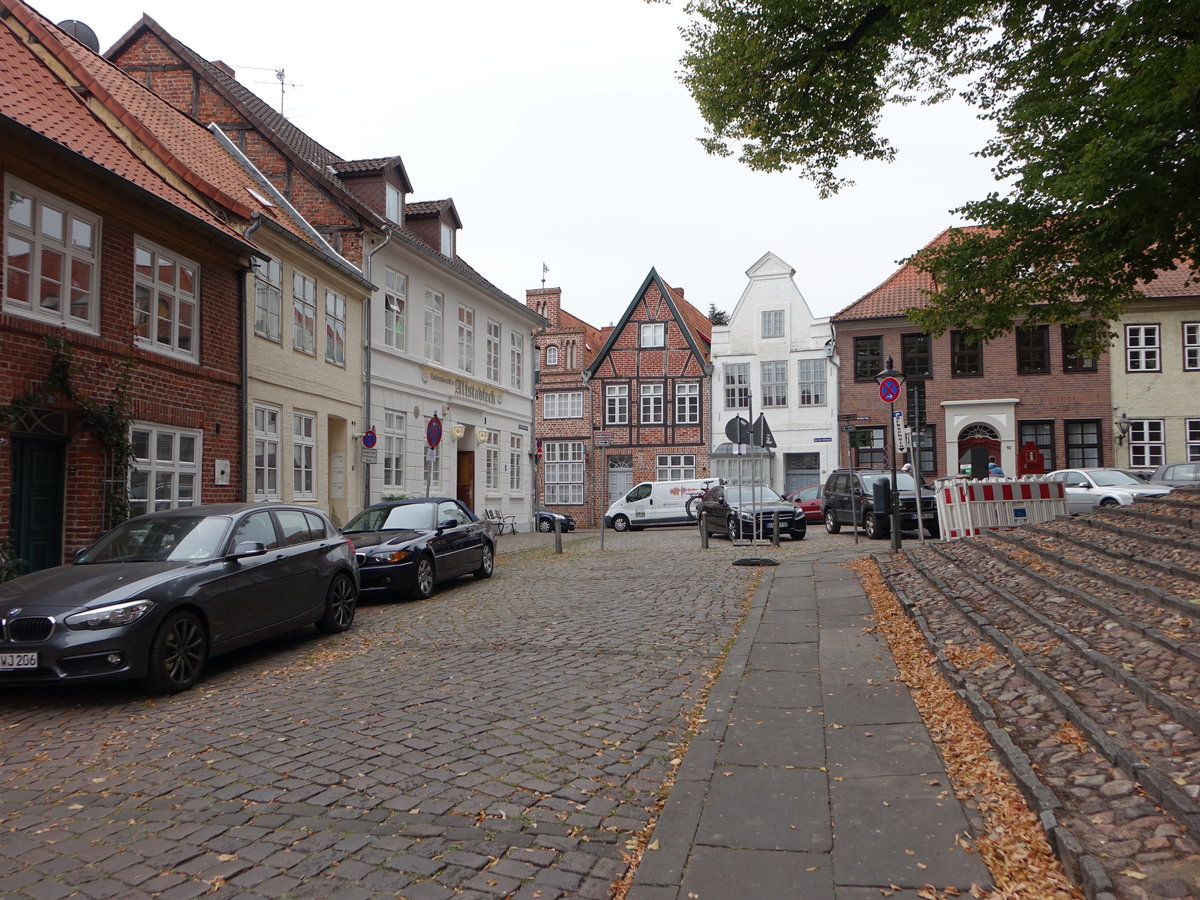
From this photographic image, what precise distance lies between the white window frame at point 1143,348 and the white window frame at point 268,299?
102 ft

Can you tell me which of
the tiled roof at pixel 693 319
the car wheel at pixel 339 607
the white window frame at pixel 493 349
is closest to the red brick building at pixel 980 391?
the tiled roof at pixel 693 319

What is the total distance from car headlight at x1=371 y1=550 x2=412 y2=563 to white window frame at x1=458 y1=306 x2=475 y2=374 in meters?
14.8

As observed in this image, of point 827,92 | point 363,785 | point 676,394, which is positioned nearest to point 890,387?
point 827,92

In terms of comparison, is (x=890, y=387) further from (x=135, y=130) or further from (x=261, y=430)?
(x=135, y=130)

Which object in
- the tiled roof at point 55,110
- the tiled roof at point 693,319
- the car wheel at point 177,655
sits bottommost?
the car wheel at point 177,655

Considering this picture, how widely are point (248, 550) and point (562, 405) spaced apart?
36.4 meters

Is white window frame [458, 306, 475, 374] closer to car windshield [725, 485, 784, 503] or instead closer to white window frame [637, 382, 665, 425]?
car windshield [725, 485, 784, 503]

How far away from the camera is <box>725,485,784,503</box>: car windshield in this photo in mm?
22672

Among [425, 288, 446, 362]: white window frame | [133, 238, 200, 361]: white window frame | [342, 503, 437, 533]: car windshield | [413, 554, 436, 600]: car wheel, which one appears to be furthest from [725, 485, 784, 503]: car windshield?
[133, 238, 200, 361]: white window frame

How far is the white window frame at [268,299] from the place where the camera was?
1719 centimetres

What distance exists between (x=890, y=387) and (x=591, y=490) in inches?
1046

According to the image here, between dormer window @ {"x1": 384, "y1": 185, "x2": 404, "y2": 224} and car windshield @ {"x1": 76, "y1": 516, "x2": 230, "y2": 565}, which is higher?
dormer window @ {"x1": 384, "y1": 185, "x2": 404, "y2": 224}

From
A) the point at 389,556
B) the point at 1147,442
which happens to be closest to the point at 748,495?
the point at 389,556

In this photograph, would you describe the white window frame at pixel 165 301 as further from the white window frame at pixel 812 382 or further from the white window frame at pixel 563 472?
the white window frame at pixel 563 472
